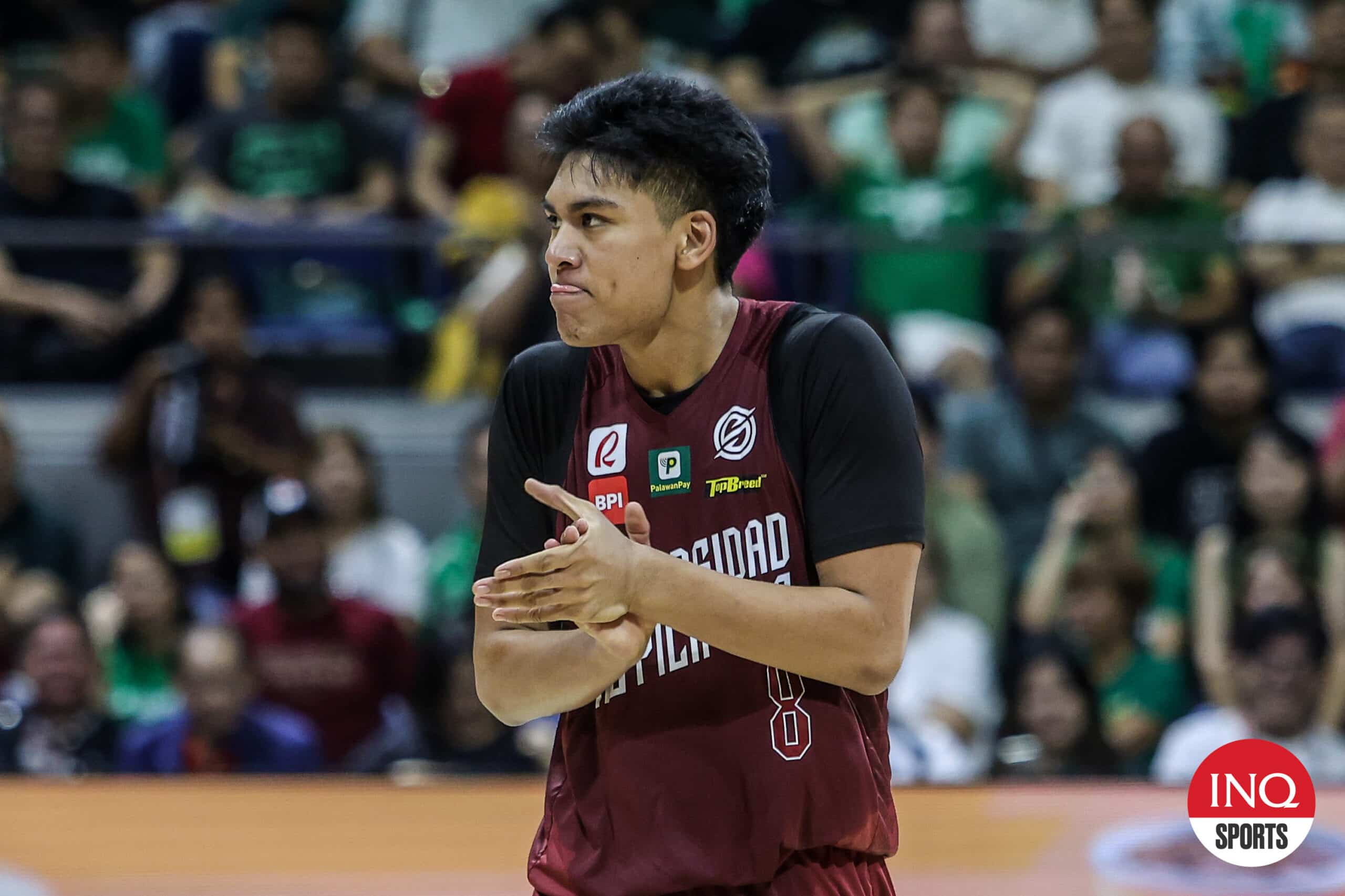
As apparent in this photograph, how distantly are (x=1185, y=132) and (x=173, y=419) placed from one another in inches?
169

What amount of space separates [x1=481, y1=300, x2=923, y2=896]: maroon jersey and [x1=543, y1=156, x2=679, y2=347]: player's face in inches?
6.1

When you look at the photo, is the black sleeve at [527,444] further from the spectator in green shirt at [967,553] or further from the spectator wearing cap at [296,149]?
the spectator wearing cap at [296,149]

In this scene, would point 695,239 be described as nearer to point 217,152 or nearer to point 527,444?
point 527,444

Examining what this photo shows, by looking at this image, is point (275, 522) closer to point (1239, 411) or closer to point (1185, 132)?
point (1239, 411)

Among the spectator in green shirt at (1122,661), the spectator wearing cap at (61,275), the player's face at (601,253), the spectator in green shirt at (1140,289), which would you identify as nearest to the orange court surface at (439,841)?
the spectator in green shirt at (1122,661)

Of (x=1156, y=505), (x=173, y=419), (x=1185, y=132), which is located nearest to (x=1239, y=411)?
(x=1156, y=505)

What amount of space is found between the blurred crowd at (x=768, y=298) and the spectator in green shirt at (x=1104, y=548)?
13mm

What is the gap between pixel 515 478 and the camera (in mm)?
2418

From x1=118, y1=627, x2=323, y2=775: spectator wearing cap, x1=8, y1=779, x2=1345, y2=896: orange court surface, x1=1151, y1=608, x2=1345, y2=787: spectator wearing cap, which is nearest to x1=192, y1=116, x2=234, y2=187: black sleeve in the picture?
x1=118, y1=627, x2=323, y2=775: spectator wearing cap

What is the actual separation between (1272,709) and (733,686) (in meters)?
3.41

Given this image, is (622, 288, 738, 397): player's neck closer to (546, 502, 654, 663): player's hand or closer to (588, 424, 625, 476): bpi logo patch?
(588, 424, 625, 476): bpi logo patch

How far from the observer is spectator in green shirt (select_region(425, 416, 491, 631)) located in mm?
6297

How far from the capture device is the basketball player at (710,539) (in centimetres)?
221

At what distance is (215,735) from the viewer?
568 cm
